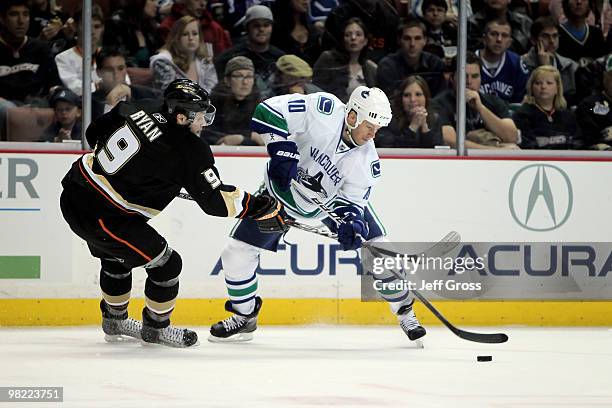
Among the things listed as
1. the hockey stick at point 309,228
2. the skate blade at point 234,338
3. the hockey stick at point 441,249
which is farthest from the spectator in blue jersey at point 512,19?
the skate blade at point 234,338

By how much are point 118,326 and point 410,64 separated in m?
2.24

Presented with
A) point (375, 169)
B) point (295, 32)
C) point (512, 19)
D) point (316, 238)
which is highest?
point (512, 19)

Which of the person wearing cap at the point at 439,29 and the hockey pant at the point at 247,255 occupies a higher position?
the person wearing cap at the point at 439,29

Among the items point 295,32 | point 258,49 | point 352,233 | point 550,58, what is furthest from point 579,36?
point 352,233

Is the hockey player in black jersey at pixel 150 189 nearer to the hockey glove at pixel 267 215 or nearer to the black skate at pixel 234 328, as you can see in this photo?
the hockey glove at pixel 267 215

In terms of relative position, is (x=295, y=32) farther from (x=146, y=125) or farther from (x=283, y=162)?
(x=146, y=125)

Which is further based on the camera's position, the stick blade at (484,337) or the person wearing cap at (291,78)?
the person wearing cap at (291,78)

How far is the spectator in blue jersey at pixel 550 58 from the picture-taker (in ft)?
22.0

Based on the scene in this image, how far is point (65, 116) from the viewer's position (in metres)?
6.14

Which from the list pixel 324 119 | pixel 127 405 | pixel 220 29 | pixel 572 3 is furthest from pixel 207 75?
pixel 127 405

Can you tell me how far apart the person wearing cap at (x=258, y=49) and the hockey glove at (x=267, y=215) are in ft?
4.34

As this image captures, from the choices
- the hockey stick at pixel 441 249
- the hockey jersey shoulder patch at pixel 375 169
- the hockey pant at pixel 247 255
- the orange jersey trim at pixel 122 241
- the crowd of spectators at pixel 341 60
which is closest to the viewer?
the orange jersey trim at pixel 122 241

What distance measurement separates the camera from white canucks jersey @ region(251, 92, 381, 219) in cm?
544

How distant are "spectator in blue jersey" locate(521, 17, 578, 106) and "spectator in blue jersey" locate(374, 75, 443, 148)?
0.67m
